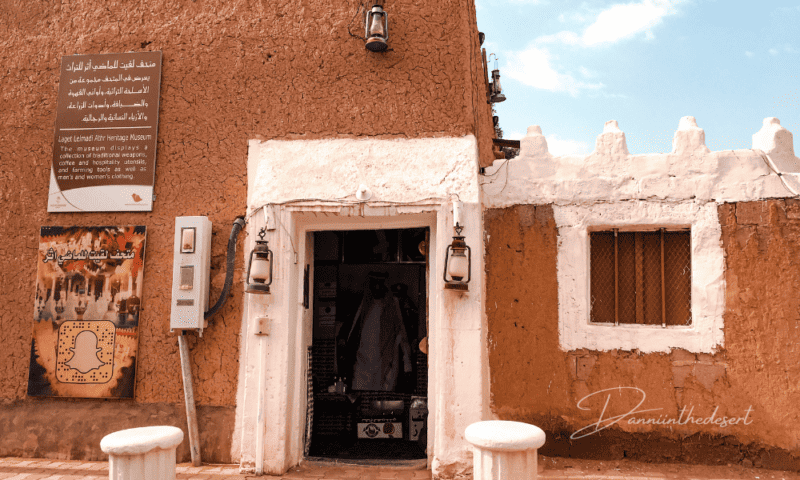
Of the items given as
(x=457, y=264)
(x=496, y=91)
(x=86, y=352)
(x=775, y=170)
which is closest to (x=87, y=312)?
(x=86, y=352)

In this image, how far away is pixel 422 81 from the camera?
16.2 feet

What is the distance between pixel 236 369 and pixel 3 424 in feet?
7.87

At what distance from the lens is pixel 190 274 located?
15.6 ft

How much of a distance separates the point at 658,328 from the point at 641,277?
469 millimetres

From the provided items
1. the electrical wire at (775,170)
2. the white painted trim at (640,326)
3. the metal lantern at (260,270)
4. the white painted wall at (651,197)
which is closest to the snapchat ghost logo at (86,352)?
the metal lantern at (260,270)

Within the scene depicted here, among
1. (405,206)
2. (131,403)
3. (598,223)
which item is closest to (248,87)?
(405,206)

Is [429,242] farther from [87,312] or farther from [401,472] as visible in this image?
[87,312]

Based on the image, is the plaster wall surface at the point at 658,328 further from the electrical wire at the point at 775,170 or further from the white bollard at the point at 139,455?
the white bollard at the point at 139,455

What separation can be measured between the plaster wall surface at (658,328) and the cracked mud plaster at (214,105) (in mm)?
1176

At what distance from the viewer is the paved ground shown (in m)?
4.34

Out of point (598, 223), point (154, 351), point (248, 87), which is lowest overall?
point (154, 351)

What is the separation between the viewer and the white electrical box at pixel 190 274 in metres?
4.71

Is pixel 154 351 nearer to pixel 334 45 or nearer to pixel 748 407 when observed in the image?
pixel 334 45

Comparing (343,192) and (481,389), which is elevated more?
(343,192)
